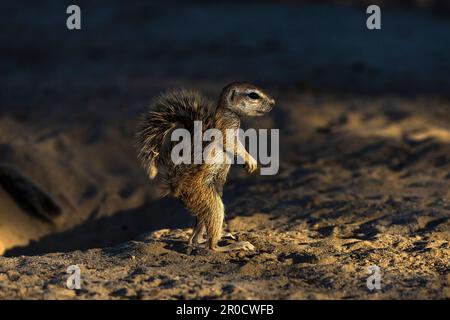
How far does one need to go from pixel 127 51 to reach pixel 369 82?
501 centimetres

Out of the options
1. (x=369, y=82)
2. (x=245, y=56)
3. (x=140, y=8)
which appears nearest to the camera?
(x=369, y=82)

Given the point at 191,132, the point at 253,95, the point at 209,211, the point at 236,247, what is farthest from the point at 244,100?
the point at 236,247

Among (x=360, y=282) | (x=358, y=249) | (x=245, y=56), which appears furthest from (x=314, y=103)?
(x=360, y=282)

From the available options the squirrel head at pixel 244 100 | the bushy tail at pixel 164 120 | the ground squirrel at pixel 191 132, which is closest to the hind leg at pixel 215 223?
the ground squirrel at pixel 191 132

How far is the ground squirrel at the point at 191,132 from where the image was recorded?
17.4 feet

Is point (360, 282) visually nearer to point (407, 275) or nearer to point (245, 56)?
point (407, 275)

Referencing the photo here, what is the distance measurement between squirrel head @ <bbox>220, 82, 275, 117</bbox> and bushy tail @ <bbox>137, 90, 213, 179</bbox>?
164 millimetres

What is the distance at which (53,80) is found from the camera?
1247 cm

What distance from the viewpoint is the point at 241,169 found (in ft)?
27.8

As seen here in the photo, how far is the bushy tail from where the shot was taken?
5301 millimetres

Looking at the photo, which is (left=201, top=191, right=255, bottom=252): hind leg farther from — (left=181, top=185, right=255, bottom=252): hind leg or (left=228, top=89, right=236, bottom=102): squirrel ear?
(left=228, top=89, right=236, bottom=102): squirrel ear

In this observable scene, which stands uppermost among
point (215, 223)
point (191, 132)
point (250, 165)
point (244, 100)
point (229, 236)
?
point (244, 100)

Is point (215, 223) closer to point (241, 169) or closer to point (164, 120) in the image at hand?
point (164, 120)

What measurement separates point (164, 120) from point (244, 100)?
63 centimetres
